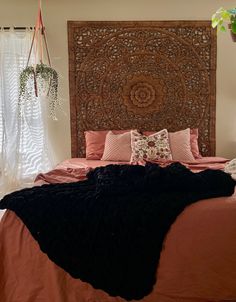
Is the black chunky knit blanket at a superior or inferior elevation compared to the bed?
inferior

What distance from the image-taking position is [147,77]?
3814mm

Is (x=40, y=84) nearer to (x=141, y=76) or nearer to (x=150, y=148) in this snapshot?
(x=141, y=76)

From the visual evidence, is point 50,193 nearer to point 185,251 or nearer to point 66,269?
point 66,269

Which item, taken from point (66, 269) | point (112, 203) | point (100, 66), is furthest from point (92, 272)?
point (100, 66)

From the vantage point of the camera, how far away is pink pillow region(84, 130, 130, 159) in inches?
137

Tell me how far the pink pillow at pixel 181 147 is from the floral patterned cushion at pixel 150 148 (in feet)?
0.27

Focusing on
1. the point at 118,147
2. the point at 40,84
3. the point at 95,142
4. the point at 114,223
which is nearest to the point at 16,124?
the point at 40,84

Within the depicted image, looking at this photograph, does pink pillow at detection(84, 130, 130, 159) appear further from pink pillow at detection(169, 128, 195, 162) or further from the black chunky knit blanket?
the black chunky knit blanket

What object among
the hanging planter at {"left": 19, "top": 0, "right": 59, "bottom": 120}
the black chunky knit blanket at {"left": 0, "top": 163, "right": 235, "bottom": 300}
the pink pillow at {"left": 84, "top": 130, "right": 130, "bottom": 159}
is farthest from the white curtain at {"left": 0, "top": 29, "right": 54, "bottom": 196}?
the black chunky knit blanket at {"left": 0, "top": 163, "right": 235, "bottom": 300}

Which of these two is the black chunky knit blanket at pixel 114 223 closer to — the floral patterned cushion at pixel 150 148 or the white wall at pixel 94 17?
the floral patterned cushion at pixel 150 148

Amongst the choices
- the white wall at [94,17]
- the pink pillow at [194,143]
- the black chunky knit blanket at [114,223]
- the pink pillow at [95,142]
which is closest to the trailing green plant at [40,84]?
the white wall at [94,17]

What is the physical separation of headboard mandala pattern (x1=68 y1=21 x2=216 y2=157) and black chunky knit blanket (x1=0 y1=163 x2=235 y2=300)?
214 cm

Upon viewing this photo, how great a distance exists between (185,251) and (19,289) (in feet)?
2.85

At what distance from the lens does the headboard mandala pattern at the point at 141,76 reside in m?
3.74
